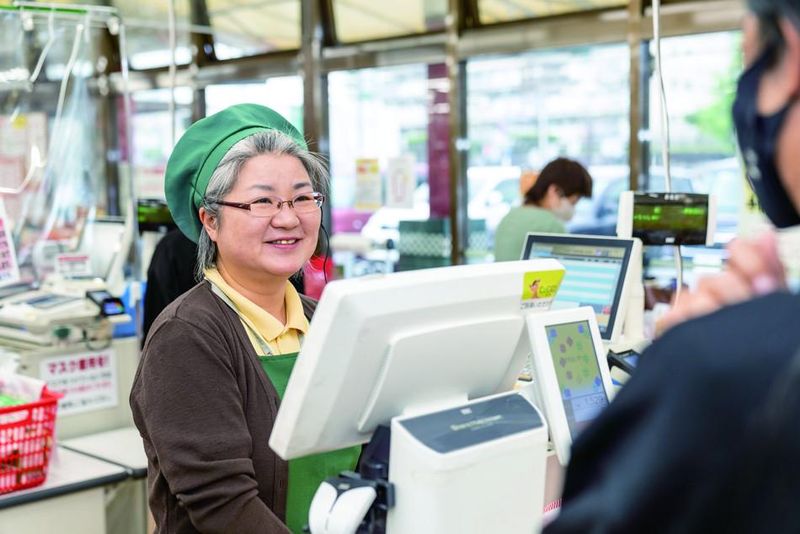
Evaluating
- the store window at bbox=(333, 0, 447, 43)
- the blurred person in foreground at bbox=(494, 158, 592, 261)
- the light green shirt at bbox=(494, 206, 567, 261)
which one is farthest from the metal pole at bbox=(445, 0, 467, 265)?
the light green shirt at bbox=(494, 206, 567, 261)

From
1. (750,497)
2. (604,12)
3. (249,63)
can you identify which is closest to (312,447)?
(750,497)

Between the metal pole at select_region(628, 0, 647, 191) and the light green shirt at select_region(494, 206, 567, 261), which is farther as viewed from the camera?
the metal pole at select_region(628, 0, 647, 191)

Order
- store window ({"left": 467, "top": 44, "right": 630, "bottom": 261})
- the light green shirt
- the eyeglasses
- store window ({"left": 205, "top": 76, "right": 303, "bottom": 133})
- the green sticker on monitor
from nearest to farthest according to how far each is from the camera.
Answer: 1. the green sticker on monitor
2. the eyeglasses
3. the light green shirt
4. store window ({"left": 467, "top": 44, "right": 630, "bottom": 261})
5. store window ({"left": 205, "top": 76, "right": 303, "bottom": 133})

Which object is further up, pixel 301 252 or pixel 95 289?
pixel 301 252

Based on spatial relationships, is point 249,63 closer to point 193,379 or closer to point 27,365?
point 27,365

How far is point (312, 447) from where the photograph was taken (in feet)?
4.29

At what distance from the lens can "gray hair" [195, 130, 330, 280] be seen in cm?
181

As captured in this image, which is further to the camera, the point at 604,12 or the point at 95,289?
the point at 604,12

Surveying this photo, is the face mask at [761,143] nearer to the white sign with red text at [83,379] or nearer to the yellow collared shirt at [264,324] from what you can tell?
the yellow collared shirt at [264,324]

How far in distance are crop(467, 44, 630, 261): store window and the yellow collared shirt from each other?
3.16m

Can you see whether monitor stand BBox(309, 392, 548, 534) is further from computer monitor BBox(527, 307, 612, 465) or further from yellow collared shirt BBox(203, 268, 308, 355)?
yellow collared shirt BBox(203, 268, 308, 355)

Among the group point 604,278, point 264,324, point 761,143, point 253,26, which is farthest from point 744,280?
point 253,26

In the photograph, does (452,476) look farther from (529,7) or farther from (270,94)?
(270,94)

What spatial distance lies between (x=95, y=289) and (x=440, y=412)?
265 cm
